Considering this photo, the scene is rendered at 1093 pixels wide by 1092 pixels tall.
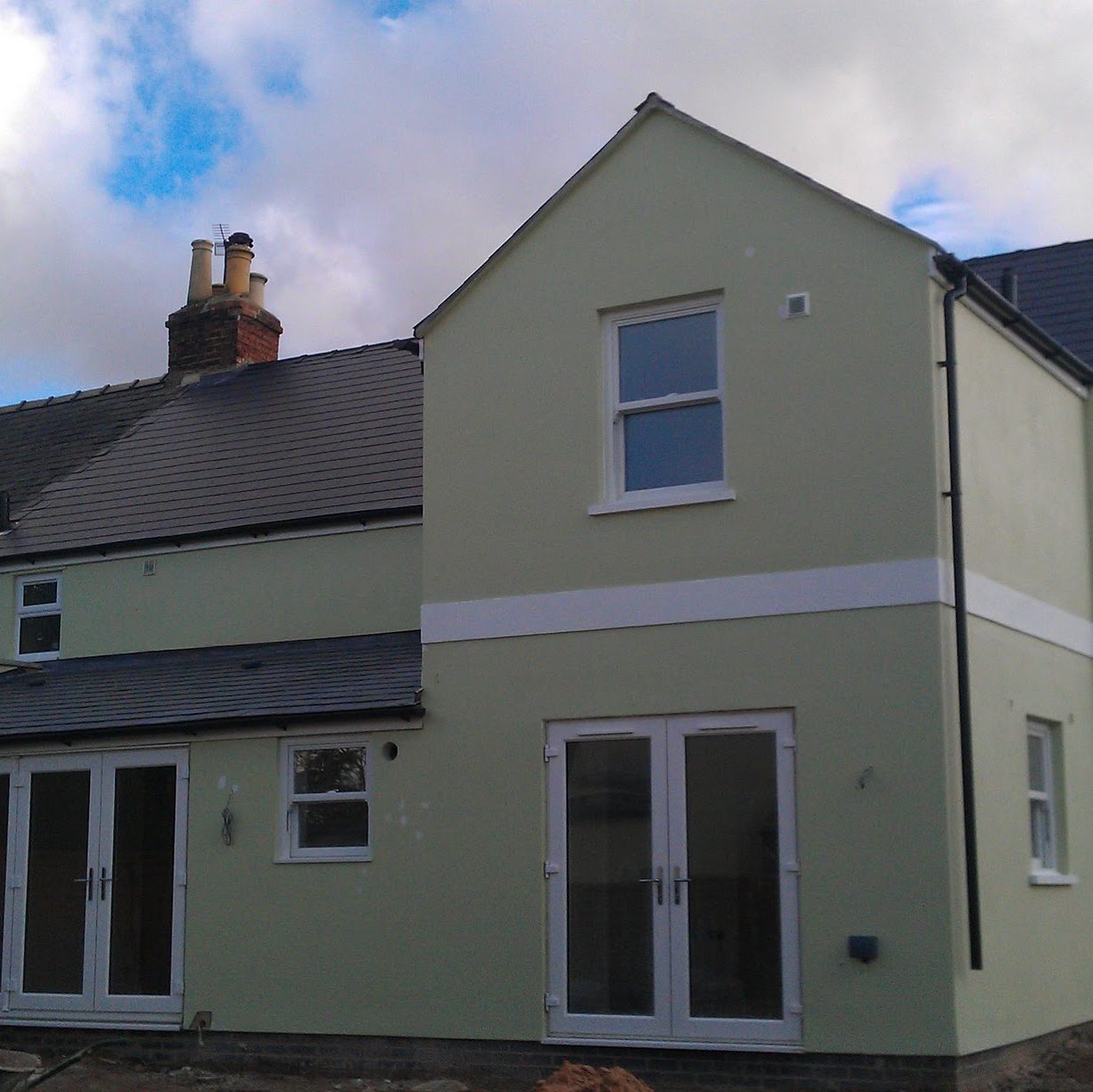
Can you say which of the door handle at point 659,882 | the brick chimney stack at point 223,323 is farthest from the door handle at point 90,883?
the brick chimney stack at point 223,323

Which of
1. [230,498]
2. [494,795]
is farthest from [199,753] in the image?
[230,498]

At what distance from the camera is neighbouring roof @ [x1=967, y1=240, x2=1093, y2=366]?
16.8m

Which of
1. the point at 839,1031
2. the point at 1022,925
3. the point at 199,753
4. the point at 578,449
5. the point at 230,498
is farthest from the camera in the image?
the point at 230,498

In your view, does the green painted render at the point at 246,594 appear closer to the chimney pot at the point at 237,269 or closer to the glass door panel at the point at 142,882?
the glass door panel at the point at 142,882

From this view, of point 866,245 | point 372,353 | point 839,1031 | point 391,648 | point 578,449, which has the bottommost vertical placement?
point 839,1031

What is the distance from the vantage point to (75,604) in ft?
60.4

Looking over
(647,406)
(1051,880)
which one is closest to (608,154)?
(647,406)

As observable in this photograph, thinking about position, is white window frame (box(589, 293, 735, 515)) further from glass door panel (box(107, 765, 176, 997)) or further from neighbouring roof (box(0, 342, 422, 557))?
glass door panel (box(107, 765, 176, 997))

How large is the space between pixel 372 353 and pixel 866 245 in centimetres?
931

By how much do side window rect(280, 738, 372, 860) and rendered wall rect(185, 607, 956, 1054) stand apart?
0.54ft

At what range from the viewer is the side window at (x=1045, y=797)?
1336 cm

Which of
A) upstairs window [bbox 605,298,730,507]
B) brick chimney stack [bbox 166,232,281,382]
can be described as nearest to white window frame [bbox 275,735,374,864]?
upstairs window [bbox 605,298,730,507]

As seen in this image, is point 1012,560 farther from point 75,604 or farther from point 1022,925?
point 75,604

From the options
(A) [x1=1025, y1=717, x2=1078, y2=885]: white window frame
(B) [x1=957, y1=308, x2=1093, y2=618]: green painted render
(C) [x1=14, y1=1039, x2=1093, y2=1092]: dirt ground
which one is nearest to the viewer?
(C) [x1=14, y1=1039, x2=1093, y2=1092]: dirt ground
